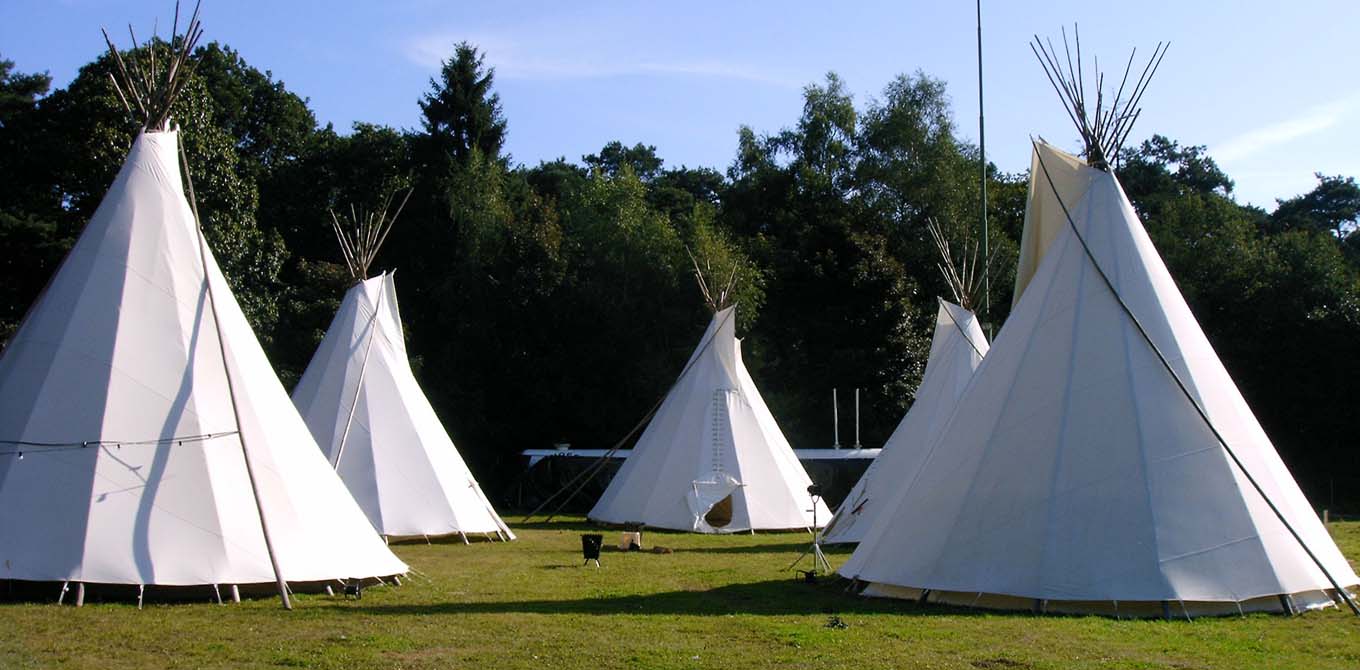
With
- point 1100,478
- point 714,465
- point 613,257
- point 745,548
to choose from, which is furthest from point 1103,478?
point 613,257

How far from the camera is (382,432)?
19.3 metres

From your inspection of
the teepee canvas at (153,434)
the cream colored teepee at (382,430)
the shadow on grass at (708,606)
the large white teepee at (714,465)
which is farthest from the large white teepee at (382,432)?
the shadow on grass at (708,606)

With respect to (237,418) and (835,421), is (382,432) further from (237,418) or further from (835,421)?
(835,421)

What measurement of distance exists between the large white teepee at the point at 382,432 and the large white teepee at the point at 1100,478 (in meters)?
8.68

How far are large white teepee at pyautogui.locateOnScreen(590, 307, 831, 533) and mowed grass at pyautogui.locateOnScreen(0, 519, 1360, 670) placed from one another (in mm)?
9317

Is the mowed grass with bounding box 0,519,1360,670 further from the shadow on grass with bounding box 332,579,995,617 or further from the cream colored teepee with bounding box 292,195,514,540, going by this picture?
the cream colored teepee with bounding box 292,195,514,540

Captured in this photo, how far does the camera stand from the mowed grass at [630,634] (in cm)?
820

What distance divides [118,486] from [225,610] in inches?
64.2

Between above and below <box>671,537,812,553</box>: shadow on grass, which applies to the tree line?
above

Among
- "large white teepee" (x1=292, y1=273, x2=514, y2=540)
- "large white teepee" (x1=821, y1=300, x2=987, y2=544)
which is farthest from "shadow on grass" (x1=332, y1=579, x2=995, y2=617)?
"large white teepee" (x1=292, y1=273, x2=514, y2=540)

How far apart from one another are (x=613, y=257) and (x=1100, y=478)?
25.2m

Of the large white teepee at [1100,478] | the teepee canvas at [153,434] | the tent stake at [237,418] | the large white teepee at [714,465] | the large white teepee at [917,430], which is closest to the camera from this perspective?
the large white teepee at [1100,478]

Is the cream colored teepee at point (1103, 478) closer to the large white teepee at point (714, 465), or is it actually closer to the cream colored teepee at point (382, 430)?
the cream colored teepee at point (382, 430)

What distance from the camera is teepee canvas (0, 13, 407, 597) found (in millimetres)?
10664
